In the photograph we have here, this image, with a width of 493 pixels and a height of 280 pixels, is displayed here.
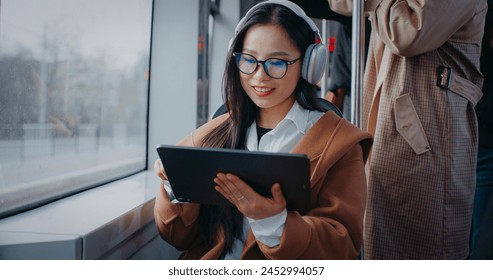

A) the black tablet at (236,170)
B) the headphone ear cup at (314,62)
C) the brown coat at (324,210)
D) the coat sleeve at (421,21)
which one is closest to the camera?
the black tablet at (236,170)

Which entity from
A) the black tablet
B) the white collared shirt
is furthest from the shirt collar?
the black tablet

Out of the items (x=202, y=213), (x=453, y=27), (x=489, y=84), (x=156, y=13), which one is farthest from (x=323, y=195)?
(x=156, y=13)

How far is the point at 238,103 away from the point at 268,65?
149 millimetres

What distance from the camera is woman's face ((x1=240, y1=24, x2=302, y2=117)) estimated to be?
3.07 ft

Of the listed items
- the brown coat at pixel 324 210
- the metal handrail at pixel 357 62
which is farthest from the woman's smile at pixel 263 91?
the metal handrail at pixel 357 62

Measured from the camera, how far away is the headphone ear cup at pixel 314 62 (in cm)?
93

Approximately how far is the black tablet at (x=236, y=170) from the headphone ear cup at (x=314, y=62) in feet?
0.95

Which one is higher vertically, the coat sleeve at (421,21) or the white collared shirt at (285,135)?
the coat sleeve at (421,21)

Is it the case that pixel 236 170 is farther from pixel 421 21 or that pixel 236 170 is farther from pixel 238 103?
pixel 421 21

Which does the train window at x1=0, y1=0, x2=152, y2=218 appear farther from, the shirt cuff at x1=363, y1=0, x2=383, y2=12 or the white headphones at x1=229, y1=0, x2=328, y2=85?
the shirt cuff at x1=363, y1=0, x2=383, y2=12

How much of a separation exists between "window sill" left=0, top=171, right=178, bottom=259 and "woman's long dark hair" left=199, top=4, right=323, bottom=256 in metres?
0.20

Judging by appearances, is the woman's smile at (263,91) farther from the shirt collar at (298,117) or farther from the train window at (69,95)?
the train window at (69,95)

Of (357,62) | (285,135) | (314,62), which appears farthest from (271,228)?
(357,62)

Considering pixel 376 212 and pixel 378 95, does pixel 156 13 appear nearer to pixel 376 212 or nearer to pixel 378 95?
pixel 378 95
